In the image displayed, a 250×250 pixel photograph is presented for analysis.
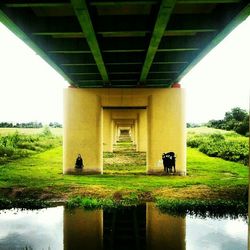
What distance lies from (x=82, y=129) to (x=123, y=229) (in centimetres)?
1416

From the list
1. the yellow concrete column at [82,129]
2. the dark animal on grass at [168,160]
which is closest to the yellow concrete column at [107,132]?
the yellow concrete column at [82,129]

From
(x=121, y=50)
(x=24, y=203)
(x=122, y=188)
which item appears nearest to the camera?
(x=121, y=50)

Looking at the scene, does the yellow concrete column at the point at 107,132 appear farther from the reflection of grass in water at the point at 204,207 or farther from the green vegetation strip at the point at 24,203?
the reflection of grass in water at the point at 204,207

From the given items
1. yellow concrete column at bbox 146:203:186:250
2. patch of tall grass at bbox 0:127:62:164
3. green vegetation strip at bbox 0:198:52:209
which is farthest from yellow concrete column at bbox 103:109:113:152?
yellow concrete column at bbox 146:203:186:250

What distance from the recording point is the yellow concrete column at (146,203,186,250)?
1005 cm

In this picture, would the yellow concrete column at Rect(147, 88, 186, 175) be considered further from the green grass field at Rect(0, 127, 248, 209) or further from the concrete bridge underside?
the green grass field at Rect(0, 127, 248, 209)

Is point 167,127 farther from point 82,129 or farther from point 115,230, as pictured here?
point 115,230

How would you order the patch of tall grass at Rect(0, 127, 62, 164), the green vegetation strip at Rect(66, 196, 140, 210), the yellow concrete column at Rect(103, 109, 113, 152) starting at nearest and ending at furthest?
1. the green vegetation strip at Rect(66, 196, 140, 210)
2. the patch of tall grass at Rect(0, 127, 62, 164)
3. the yellow concrete column at Rect(103, 109, 113, 152)

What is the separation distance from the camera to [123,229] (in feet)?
38.4

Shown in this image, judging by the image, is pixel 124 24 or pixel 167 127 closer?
pixel 124 24

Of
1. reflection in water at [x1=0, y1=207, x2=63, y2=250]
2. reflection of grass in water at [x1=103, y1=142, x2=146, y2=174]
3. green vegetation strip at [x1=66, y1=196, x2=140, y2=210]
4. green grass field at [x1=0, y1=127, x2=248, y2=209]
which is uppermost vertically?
reflection of grass in water at [x1=103, y1=142, x2=146, y2=174]

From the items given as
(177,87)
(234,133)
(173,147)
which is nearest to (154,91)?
(177,87)

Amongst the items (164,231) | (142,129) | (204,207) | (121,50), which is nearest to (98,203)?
(204,207)

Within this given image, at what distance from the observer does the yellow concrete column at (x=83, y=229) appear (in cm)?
1009
